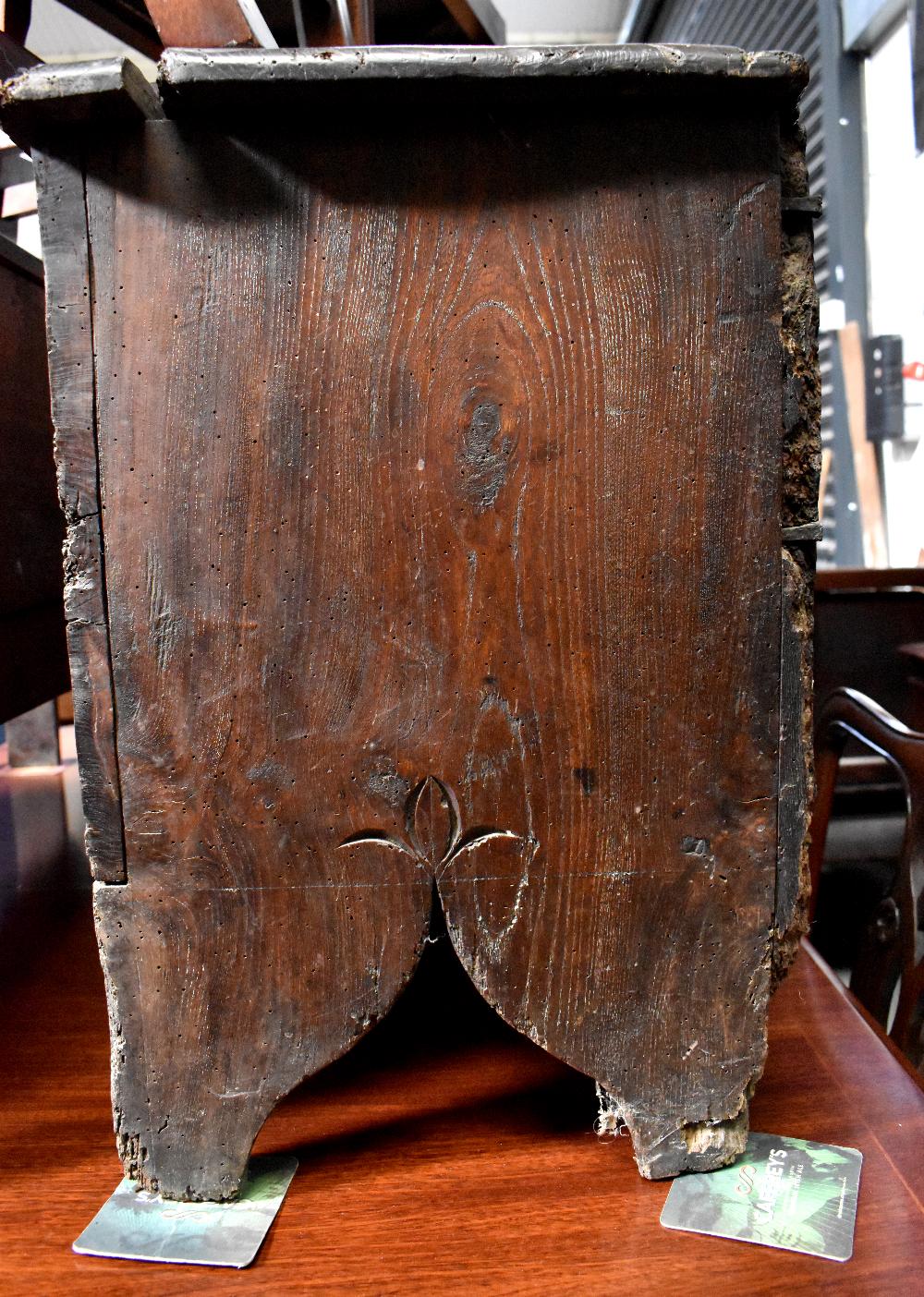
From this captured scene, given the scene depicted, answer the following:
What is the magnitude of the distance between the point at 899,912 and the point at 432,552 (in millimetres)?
901

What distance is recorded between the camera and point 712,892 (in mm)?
1013

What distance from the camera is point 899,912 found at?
1.39 meters

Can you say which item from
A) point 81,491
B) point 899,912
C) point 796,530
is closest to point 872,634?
point 899,912

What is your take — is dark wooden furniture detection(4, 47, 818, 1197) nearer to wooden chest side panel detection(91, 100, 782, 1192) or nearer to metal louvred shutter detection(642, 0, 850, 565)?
wooden chest side panel detection(91, 100, 782, 1192)

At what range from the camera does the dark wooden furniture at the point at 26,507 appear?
157 centimetres

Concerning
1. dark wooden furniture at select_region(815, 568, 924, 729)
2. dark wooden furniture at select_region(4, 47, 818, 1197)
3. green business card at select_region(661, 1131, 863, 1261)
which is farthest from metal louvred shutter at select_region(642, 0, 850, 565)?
green business card at select_region(661, 1131, 863, 1261)

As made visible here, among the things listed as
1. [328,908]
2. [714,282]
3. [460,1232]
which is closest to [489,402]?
[714,282]

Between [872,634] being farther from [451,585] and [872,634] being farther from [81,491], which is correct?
[81,491]

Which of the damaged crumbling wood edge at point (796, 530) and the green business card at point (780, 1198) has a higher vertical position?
the damaged crumbling wood edge at point (796, 530)

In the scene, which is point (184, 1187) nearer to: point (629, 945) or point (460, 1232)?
point (460, 1232)

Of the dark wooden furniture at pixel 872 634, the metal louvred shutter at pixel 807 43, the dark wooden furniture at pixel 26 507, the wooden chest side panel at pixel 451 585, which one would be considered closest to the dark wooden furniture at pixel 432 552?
the wooden chest side panel at pixel 451 585

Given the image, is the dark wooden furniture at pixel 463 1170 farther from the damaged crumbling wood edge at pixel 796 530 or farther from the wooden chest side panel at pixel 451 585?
the damaged crumbling wood edge at pixel 796 530

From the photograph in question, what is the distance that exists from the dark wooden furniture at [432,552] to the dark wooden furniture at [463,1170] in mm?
101

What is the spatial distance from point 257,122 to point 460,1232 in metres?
1.07
